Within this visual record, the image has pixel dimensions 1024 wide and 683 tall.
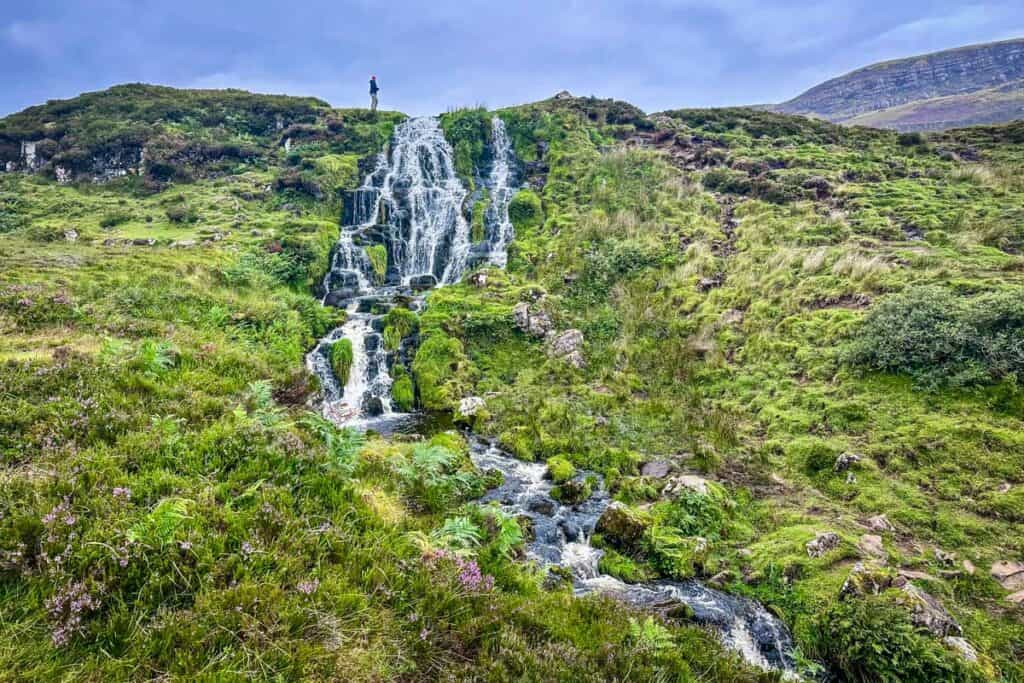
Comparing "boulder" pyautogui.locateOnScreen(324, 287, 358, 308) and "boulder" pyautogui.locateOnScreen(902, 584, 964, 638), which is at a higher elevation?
"boulder" pyautogui.locateOnScreen(324, 287, 358, 308)

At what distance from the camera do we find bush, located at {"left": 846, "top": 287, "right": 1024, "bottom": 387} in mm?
9547

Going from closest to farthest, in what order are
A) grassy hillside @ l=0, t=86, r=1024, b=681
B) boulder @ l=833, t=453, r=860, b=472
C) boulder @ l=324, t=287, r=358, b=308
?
grassy hillside @ l=0, t=86, r=1024, b=681
boulder @ l=833, t=453, r=860, b=472
boulder @ l=324, t=287, r=358, b=308

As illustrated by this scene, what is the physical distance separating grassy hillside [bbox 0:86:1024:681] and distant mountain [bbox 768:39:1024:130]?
92418 mm

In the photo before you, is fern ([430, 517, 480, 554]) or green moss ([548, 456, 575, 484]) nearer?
fern ([430, 517, 480, 554])

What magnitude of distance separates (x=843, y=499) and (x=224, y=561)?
10.6m

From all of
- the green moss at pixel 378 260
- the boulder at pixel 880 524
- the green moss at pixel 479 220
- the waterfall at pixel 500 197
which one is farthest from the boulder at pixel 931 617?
the green moss at pixel 479 220

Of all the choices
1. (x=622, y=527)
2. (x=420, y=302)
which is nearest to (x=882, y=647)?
(x=622, y=527)

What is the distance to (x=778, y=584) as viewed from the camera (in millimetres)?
7117

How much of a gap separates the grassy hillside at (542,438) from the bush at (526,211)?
36.3 inches

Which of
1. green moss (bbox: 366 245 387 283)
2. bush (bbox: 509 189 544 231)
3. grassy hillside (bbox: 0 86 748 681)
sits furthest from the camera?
bush (bbox: 509 189 544 231)

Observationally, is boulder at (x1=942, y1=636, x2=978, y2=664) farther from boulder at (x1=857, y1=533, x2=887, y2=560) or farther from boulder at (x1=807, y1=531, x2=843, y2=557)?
boulder at (x1=807, y1=531, x2=843, y2=557)

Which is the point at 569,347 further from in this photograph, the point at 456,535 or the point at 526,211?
the point at 526,211

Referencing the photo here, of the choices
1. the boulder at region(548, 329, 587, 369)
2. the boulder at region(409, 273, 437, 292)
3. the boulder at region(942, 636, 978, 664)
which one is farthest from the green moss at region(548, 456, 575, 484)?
the boulder at region(409, 273, 437, 292)

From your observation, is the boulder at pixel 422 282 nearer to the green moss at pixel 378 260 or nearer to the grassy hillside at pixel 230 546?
the green moss at pixel 378 260
